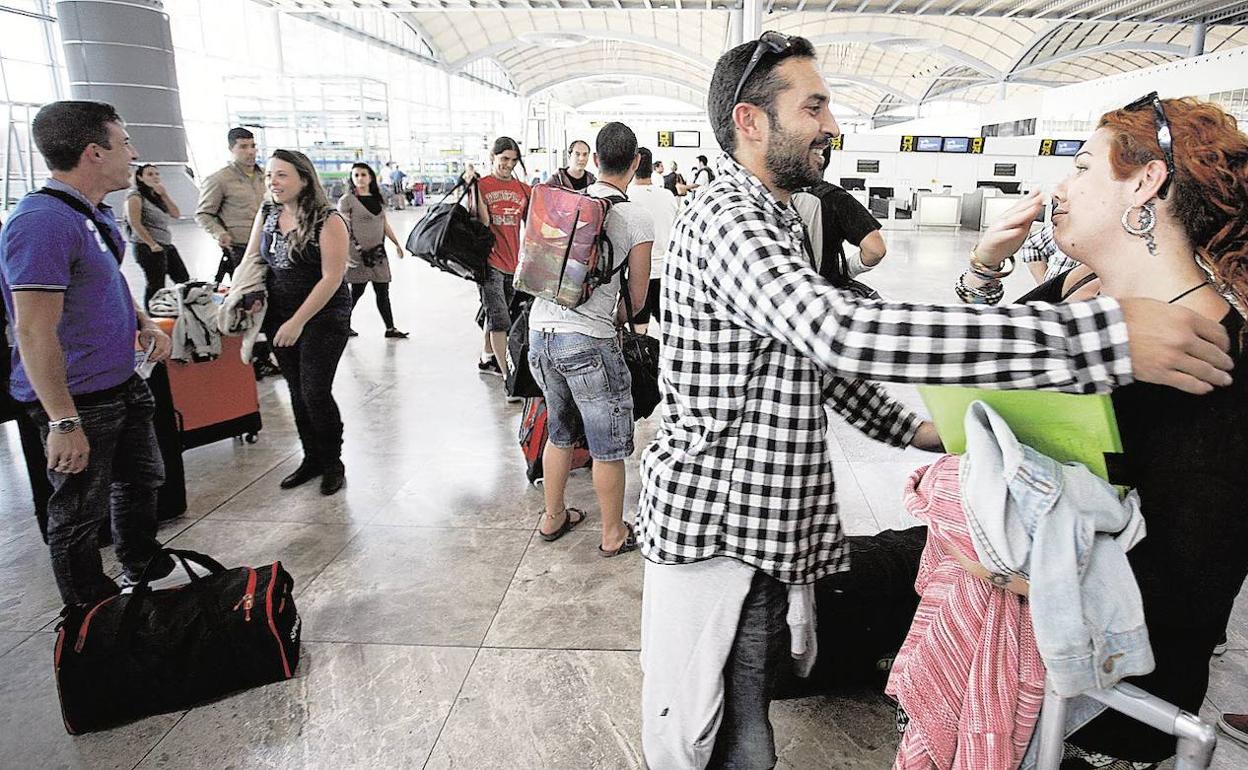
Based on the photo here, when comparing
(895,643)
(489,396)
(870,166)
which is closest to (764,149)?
(895,643)

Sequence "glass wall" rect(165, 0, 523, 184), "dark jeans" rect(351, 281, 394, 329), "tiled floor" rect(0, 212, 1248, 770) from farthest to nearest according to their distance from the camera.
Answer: "glass wall" rect(165, 0, 523, 184)
"dark jeans" rect(351, 281, 394, 329)
"tiled floor" rect(0, 212, 1248, 770)

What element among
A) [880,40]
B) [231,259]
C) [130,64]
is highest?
[880,40]

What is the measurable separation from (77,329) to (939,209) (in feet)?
74.5

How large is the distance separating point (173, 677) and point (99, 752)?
27cm

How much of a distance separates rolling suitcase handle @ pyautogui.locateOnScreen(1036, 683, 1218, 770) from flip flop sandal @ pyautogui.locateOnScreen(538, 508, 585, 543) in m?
2.66

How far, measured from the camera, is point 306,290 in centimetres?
394

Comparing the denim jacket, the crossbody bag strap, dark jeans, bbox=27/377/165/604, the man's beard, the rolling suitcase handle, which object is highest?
the man's beard

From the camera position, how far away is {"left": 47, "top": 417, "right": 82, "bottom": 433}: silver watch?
2443 mm

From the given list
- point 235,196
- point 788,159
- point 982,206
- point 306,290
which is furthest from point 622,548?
point 982,206

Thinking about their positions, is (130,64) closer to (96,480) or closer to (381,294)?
(381,294)

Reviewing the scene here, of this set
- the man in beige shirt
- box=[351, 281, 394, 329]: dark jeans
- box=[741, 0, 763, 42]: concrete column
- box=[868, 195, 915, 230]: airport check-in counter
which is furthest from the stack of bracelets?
box=[868, 195, 915, 230]: airport check-in counter

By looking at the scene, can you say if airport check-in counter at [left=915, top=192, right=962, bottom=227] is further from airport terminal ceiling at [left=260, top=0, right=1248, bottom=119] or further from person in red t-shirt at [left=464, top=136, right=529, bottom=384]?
person in red t-shirt at [left=464, top=136, right=529, bottom=384]

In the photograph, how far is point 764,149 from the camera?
134 centimetres

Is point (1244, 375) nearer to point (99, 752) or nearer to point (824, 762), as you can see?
point (824, 762)
